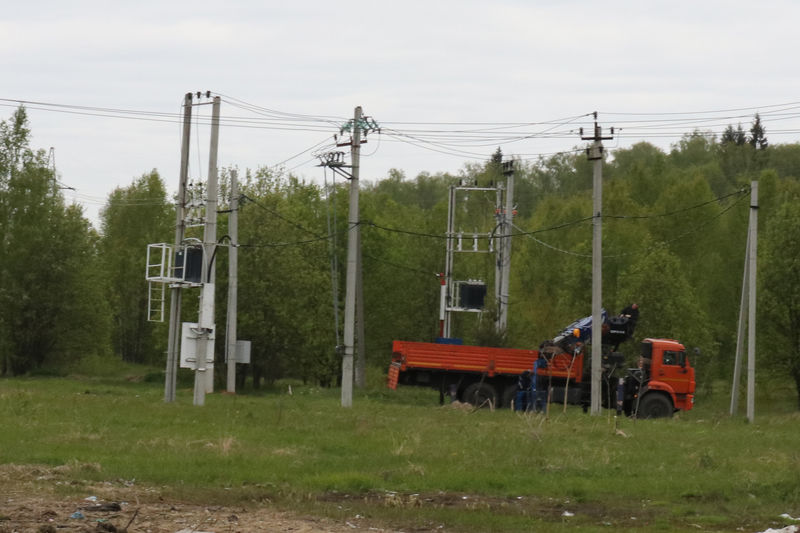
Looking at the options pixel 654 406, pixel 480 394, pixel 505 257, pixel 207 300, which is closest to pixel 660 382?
pixel 654 406

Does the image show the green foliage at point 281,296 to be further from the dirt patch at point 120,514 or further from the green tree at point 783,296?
the dirt patch at point 120,514

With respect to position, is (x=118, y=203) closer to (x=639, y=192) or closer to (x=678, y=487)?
(x=639, y=192)

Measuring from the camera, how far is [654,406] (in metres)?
35.7

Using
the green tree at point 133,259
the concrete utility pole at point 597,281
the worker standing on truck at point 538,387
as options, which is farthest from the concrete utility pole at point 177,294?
the green tree at point 133,259

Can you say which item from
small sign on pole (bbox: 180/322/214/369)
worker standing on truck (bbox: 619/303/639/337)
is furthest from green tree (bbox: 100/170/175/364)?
worker standing on truck (bbox: 619/303/639/337)

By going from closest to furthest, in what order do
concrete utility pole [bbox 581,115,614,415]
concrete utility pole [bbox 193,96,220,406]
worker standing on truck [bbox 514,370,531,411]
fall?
concrete utility pole [bbox 193,96,220,406] → concrete utility pole [bbox 581,115,614,415] → worker standing on truck [bbox 514,370,531,411]

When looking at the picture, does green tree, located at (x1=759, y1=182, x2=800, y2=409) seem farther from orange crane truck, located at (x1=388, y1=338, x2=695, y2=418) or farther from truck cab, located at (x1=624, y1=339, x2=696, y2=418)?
truck cab, located at (x1=624, y1=339, x2=696, y2=418)

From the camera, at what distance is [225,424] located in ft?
83.4

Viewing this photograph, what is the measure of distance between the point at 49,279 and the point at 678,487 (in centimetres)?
4666

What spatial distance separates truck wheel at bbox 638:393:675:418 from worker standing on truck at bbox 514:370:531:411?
3.55 meters

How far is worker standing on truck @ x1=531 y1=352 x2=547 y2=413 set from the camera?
1368 inches

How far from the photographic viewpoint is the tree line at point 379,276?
51.1 metres

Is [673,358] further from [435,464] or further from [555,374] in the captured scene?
[435,464]

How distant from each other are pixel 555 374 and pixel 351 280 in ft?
24.7
